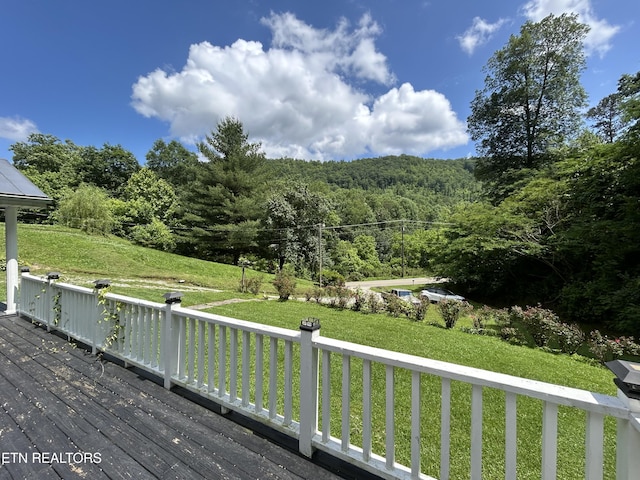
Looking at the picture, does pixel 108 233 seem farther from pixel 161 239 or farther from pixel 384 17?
pixel 384 17

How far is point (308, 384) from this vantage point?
1.79 metres

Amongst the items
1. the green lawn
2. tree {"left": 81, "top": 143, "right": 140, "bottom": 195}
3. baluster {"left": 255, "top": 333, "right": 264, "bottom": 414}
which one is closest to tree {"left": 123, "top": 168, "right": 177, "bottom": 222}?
tree {"left": 81, "top": 143, "right": 140, "bottom": 195}

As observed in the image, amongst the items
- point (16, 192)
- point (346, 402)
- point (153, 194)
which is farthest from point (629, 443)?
point (153, 194)

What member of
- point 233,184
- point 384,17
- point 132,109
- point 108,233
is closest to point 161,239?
point 108,233

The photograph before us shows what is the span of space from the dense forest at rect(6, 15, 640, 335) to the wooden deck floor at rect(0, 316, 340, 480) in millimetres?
10064

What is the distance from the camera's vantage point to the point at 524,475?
7.15ft

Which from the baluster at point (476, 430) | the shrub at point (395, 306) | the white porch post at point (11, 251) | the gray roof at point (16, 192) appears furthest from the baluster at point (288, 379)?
the shrub at point (395, 306)

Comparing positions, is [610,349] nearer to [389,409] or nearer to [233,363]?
[389,409]

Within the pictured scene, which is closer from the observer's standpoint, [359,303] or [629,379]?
[629,379]

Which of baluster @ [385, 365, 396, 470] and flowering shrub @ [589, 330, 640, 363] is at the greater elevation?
baluster @ [385, 365, 396, 470]

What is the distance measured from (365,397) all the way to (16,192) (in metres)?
5.70

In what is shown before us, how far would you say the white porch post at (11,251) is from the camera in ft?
15.3

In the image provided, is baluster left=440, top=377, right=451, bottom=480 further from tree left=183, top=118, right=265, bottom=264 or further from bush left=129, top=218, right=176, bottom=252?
bush left=129, top=218, right=176, bottom=252

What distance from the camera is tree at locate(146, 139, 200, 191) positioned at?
1300 inches
